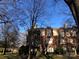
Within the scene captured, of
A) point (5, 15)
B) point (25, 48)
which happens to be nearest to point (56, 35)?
point (25, 48)

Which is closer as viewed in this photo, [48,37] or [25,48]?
[25,48]

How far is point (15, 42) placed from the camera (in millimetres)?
80375

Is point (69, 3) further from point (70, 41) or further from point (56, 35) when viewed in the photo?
point (56, 35)

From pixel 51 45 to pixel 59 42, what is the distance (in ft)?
9.50

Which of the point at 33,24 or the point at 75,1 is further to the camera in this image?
the point at 33,24

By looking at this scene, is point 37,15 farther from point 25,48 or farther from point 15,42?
point 15,42

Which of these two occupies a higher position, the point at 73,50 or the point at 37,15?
the point at 37,15

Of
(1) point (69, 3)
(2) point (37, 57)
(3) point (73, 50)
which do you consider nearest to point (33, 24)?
(2) point (37, 57)

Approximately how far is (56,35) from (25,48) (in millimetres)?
44309

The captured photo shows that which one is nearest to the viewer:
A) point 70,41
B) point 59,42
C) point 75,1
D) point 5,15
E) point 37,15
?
point 75,1

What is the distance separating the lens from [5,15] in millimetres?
19328

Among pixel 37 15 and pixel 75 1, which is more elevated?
pixel 37 15

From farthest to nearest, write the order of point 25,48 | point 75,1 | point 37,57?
point 25,48 → point 37,57 → point 75,1

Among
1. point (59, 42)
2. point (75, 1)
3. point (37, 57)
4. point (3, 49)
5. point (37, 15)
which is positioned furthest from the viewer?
point (59, 42)
